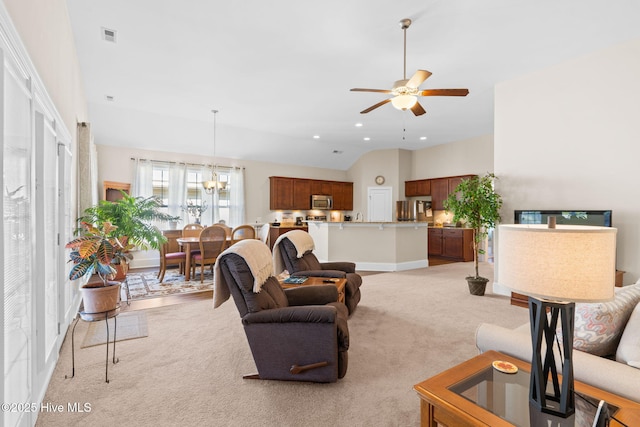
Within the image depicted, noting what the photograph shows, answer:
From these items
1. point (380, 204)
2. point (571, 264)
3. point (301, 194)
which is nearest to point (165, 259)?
point (301, 194)

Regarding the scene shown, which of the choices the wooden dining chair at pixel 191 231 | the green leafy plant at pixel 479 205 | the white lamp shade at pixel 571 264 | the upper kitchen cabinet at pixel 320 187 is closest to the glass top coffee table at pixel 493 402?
the white lamp shade at pixel 571 264

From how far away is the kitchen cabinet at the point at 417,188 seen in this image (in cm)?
896

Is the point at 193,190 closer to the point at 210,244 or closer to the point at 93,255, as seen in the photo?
the point at 210,244

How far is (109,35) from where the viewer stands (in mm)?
3398

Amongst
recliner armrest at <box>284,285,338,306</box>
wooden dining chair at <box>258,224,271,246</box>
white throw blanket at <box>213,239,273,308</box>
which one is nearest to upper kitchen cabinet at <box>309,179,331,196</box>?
wooden dining chair at <box>258,224,271,246</box>

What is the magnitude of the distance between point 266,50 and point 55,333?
11.5 feet

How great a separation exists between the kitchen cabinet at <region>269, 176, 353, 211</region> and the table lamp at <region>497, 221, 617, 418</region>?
26.2ft

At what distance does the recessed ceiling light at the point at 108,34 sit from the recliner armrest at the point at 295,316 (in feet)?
10.9

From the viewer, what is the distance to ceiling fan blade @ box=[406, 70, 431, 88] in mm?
3076

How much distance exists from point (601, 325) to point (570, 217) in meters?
2.93

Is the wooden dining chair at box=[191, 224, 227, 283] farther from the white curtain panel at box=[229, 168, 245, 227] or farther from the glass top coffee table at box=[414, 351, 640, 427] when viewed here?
the glass top coffee table at box=[414, 351, 640, 427]

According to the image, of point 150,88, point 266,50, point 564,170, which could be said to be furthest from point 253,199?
point 564,170

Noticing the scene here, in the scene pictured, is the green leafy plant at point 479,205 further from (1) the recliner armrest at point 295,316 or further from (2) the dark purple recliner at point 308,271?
→ (1) the recliner armrest at point 295,316

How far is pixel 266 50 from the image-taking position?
3.72 meters
